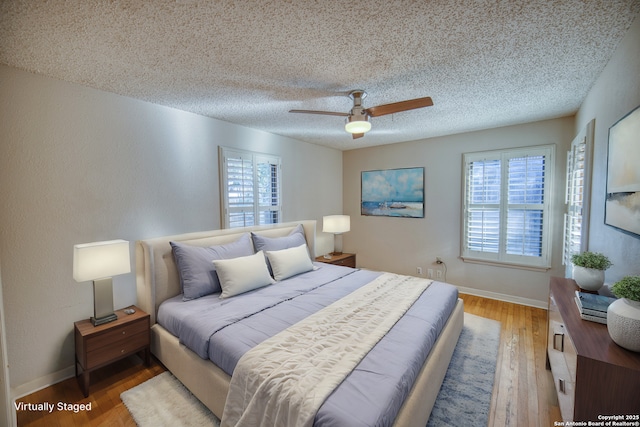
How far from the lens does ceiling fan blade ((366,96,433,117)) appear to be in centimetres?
203

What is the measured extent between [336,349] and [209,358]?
927mm

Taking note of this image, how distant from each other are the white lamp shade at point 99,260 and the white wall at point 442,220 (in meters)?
3.92

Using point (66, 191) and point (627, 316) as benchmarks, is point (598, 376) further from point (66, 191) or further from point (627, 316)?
point (66, 191)

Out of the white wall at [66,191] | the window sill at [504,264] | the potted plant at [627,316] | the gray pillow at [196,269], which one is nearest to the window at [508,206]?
the window sill at [504,264]

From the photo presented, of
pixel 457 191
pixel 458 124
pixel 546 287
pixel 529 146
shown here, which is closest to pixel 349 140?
pixel 458 124

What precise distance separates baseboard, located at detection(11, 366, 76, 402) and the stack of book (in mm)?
3832

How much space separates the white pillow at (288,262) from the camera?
9.84ft

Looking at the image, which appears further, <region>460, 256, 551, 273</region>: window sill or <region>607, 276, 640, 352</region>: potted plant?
<region>460, 256, 551, 273</region>: window sill

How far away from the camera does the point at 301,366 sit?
1.46 metres

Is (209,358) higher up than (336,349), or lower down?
lower down

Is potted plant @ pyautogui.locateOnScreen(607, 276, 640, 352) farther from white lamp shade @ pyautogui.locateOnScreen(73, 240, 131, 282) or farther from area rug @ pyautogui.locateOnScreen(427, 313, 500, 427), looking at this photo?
white lamp shade @ pyautogui.locateOnScreen(73, 240, 131, 282)

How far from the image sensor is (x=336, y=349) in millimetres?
1624

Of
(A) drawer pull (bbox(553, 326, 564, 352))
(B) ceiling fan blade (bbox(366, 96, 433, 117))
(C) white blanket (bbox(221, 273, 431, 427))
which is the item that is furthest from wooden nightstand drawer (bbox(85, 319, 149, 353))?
(A) drawer pull (bbox(553, 326, 564, 352))

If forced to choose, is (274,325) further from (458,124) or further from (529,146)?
(529,146)
